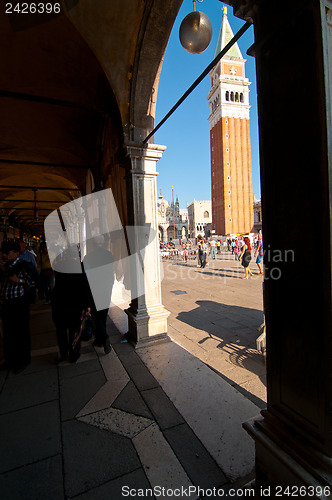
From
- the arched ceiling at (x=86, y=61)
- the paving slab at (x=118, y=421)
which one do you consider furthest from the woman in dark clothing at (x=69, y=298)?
the arched ceiling at (x=86, y=61)

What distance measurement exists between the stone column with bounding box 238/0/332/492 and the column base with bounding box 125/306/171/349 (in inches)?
93.7

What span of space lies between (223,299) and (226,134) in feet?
165

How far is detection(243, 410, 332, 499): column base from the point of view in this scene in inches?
40.8

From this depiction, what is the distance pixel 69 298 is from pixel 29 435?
1.47 m

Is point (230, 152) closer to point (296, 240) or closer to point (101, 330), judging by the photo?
point (101, 330)

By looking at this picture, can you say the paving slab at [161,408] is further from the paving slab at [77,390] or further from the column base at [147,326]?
the column base at [147,326]

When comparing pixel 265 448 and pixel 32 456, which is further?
pixel 32 456

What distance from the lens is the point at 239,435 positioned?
187 cm

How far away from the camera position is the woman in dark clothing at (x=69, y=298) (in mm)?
3113

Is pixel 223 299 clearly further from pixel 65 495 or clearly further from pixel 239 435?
pixel 65 495

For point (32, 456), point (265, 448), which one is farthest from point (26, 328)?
point (265, 448)

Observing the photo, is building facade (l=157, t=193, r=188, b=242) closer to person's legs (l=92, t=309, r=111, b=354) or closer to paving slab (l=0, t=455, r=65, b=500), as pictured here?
person's legs (l=92, t=309, r=111, b=354)

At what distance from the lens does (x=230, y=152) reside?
49.0 meters

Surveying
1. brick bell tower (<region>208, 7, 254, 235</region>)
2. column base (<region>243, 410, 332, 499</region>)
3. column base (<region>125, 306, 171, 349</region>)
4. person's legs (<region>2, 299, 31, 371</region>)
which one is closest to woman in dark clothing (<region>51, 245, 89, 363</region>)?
person's legs (<region>2, 299, 31, 371</region>)
